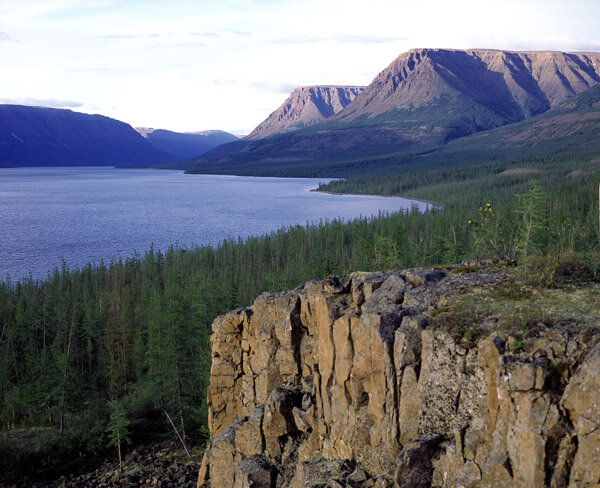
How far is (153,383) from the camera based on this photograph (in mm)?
41031

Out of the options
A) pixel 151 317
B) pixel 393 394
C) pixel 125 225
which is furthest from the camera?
pixel 125 225

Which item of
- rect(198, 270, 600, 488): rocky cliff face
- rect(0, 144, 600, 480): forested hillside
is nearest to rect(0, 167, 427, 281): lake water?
rect(0, 144, 600, 480): forested hillside

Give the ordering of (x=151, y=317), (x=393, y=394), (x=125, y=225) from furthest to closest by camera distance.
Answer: (x=125, y=225) → (x=151, y=317) → (x=393, y=394)

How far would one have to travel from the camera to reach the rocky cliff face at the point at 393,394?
1107 centimetres

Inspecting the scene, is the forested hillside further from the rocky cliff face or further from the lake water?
the lake water

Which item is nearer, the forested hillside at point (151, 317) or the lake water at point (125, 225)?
the forested hillside at point (151, 317)

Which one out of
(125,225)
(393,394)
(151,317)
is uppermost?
(393,394)

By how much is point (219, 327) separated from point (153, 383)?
21.2 metres

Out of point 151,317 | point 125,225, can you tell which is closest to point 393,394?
point 151,317

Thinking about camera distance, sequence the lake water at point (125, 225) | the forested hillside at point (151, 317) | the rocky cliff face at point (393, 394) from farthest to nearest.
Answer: the lake water at point (125, 225)
the forested hillside at point (151, 317)
the rocky cliff face at point (393, 394)

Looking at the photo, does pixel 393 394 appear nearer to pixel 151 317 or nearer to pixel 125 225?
pixel 151 317

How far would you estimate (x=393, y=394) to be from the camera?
14.5 m

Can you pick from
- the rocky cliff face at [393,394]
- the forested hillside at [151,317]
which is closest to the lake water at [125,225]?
the forested hillside at [151,317]

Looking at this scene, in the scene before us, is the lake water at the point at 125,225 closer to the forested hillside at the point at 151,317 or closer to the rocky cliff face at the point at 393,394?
the forested hillside at the point at 151,317
